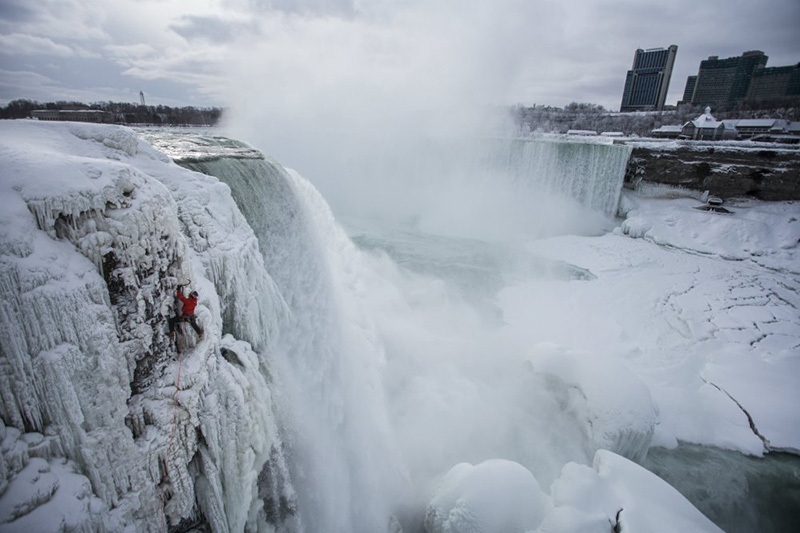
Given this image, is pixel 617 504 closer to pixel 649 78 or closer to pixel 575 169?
pixel 575 169

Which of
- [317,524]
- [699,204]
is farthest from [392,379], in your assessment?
[699,204]

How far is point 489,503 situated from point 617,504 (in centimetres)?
164

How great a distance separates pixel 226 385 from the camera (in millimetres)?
3541

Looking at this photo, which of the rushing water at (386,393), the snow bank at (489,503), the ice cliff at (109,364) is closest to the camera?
the ice cliff at (109,364)

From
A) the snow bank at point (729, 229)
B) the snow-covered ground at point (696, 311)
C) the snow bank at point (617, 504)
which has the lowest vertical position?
the snow-covered ground at point (696, 311)

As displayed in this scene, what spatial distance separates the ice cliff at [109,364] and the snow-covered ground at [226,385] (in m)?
0.01

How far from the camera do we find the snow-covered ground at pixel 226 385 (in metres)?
2.39

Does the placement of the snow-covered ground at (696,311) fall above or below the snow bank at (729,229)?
below

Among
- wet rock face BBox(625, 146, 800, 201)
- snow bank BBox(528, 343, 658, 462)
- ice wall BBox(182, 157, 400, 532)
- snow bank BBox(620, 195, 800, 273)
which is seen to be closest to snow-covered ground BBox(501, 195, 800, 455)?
Result: snow bank BBox(620, 195, 800, 273)

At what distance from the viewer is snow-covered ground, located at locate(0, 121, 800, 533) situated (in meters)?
2.39

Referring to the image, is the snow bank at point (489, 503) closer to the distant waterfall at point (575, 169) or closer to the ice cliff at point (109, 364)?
the ice cliff at point (109, 364)

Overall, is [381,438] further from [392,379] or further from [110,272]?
[110,272]

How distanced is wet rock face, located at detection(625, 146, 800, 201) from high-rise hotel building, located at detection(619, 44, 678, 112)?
92.2 meters

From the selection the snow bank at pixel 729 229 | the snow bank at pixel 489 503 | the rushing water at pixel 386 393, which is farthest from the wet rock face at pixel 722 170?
the snow bank at pixel 489 503
